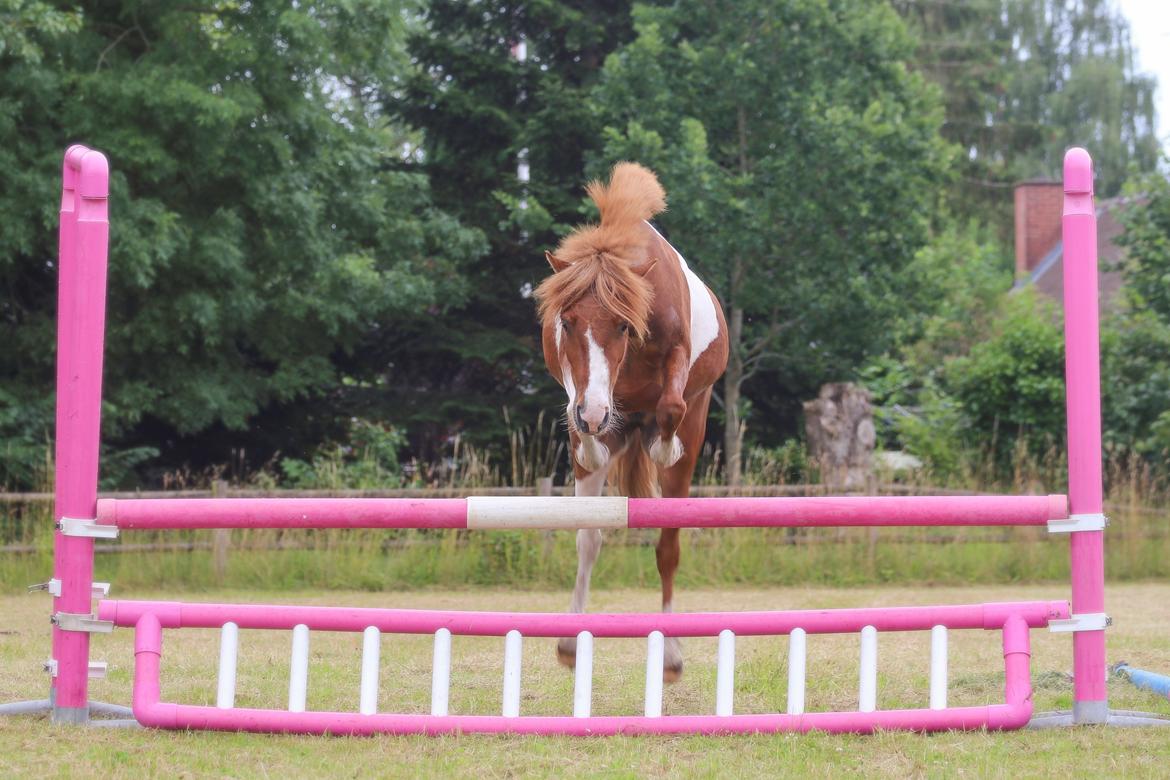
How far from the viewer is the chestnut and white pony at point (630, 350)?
12.8 feet

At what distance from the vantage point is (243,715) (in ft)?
12.6

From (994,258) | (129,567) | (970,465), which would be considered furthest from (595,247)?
(994,258)

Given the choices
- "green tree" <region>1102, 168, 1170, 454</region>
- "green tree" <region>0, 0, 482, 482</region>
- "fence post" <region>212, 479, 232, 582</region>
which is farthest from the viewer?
"green tree" <region>1102, 168, 1170, 454</region>

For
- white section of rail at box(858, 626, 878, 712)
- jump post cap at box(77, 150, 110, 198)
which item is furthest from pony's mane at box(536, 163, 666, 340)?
jump post cap at box(77, 150, 110, 198)

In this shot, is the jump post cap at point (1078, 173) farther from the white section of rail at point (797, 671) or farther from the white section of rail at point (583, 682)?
the white section of rail at point (583, 682)

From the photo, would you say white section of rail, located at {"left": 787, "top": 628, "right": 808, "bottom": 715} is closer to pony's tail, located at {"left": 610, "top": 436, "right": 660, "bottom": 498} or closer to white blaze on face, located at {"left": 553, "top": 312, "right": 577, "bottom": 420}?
white blaze on face, located at {"left": 553, "top": 312, "right": 577, "bottom": 420}

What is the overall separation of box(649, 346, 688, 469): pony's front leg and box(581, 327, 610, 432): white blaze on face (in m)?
0.50

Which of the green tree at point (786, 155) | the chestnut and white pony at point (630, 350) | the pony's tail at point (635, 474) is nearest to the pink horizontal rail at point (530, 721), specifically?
the chestnut and white pony at point (630, 350)

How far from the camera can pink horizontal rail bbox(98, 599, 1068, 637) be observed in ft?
12.7

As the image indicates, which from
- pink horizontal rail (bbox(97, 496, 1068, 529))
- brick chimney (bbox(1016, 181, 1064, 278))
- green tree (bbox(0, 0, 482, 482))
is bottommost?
pink horizontal rail (bbox(97, 496, 1068, 529))

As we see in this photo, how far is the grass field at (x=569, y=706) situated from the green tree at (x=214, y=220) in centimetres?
505

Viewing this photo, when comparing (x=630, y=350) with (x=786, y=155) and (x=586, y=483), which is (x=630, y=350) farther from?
(x=786, y=155)

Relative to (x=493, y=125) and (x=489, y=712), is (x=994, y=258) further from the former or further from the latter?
(x=489, y=712)

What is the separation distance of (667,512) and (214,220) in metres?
9.91
